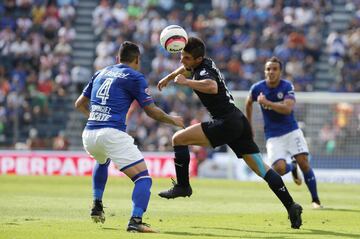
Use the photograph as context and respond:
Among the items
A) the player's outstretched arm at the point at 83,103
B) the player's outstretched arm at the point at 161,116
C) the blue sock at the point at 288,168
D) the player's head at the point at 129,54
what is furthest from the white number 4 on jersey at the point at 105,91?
the blue sock at the point at 288,168

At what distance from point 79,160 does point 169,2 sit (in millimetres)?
9570

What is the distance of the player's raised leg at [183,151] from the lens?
12641mm

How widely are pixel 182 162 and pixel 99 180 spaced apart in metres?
1.25

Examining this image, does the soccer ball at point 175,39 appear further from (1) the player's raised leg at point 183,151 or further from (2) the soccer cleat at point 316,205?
(2) the soccer cleat at point 316,205

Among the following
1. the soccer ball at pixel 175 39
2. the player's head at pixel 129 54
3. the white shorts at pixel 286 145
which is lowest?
the white shorts at pixel 286 145

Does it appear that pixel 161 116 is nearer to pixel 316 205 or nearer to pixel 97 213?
pixel 97 213

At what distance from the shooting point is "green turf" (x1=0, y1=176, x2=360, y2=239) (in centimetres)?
1156

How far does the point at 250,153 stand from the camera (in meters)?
12.6

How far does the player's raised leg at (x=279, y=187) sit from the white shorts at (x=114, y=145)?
6.05ft

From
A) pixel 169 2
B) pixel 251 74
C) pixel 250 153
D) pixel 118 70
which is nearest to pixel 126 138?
pixel 118 70

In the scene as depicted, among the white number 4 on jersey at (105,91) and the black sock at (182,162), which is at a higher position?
the white number 4 on jersey at (105,91)

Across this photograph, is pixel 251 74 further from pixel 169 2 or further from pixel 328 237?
pixel 328 237

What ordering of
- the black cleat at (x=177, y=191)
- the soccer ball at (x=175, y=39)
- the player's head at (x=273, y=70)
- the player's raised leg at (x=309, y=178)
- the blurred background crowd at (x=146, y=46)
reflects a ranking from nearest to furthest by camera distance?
the soccer ball at (x=175, y=39) < the black cleat at (x=177, y=191) < the player's raised leg at (x=309, y=178) < the player's head at (x=273, y=70) < the blurred background crowd at (x=146, y=46)

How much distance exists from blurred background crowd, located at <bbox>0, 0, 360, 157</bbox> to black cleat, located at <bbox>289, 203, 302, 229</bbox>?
17.0 metres
